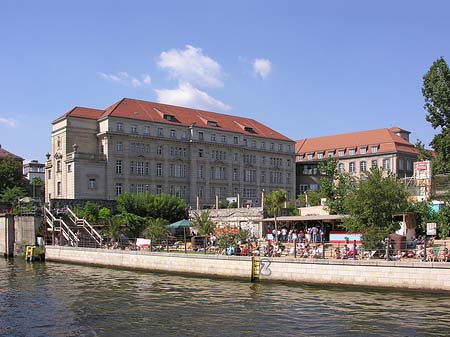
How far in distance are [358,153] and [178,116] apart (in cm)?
3565

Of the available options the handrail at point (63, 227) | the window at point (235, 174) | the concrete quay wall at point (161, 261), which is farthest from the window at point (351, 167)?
the concrete quay wall at point (161, 261)

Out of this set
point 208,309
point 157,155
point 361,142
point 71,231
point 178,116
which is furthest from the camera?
point 361,142

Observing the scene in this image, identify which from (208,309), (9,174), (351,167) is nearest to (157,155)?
(9,174)

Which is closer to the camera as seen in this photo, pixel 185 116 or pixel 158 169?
pixel 158 169

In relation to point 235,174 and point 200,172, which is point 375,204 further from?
point 235,174

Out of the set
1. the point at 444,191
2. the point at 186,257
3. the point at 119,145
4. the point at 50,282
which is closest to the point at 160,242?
the point at 186,257

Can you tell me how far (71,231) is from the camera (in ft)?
168

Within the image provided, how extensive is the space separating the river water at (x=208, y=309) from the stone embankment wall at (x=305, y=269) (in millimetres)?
597

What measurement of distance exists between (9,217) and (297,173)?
70282mm

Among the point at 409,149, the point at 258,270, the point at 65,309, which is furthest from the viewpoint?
the point at 409,149

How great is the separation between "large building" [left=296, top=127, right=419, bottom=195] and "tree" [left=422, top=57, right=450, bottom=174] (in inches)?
Result: 1689

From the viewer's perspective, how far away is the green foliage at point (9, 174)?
98.9 metres

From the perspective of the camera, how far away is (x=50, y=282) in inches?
1307

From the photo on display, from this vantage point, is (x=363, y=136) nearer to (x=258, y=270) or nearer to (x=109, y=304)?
(x=258, y=270)
